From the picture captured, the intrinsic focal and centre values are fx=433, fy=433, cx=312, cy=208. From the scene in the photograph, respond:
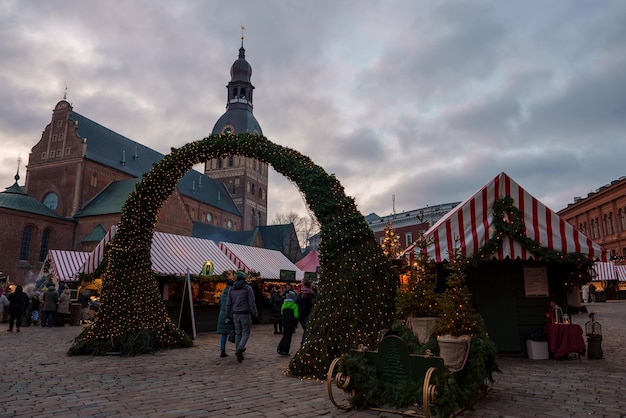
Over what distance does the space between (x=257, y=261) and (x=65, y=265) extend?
9894 millimetres

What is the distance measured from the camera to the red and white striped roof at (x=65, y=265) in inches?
841

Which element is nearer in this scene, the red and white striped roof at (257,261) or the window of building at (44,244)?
the red and white striped roof at (257,261)

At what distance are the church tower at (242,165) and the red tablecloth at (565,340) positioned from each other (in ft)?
211

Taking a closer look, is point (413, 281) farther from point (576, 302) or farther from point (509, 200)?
point (576, 302)

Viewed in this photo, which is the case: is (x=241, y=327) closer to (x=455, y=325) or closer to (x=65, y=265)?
(x=455, y=325)

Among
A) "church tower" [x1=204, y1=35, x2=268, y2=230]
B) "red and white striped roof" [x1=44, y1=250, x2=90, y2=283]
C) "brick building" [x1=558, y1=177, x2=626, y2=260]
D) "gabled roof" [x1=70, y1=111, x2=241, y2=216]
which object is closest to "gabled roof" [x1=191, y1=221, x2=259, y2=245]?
"gabled roof" [x1=70, y1=111, x2=241, y2=216]

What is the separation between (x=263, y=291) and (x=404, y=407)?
17.2m

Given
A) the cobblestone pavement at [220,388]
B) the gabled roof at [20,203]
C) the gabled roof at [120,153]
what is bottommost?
the cobblestone pavement at [220,388]

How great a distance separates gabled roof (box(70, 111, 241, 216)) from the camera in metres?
47.2

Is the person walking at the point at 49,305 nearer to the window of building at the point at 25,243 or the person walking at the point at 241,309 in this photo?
the person walking at the point at 241,309

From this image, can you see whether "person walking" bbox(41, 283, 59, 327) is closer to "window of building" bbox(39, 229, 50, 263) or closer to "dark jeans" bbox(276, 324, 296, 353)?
"dark jeans" bbox(276, 324, 296, 353)

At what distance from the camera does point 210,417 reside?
480 cm

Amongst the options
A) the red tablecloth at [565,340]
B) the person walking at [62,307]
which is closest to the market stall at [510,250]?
the red tablecloth at [565,340]

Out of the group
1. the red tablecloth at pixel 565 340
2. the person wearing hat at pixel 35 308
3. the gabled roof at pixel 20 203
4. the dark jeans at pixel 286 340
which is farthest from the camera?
the gabled roof at pixel 20 203
